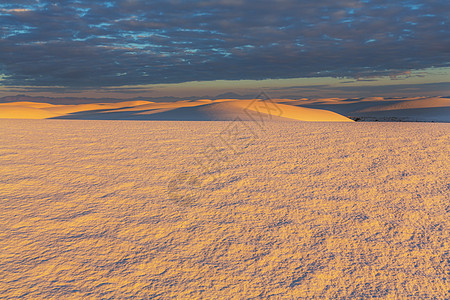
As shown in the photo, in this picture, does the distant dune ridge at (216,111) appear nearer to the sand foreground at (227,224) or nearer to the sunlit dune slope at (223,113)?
the sunlit dune slope at (223,113)

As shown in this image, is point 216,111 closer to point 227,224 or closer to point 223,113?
point 223,113

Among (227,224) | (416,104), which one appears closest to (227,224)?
(227,224)

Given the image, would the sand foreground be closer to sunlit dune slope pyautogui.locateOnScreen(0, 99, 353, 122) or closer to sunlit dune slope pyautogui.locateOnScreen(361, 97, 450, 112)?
sunlit dune slope pyautogui.locateOnScreen(0, 99, 353, 122)

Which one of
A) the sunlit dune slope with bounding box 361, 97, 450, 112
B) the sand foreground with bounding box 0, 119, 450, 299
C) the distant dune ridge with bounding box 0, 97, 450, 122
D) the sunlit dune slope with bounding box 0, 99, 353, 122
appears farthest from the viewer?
the sunlit dune slope with bounding box 361, 97, 450, 112

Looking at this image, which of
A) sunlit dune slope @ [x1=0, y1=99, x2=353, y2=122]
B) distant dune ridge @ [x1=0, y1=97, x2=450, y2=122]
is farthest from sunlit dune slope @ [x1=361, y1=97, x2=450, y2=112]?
sunlit dune slope @ [x1=0, y1=99, x2=353, y2=122]

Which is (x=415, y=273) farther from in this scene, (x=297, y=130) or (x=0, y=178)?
(x=297, y=130)

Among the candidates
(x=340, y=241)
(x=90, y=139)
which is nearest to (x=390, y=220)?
(x=340, y=241)

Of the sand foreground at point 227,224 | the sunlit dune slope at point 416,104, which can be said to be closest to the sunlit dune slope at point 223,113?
the sand foreground at point 227,224
